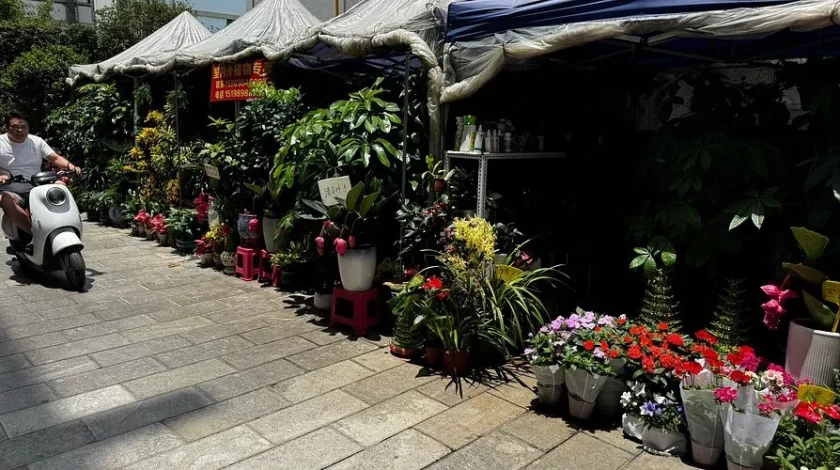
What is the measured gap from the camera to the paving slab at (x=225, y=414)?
10.4ft

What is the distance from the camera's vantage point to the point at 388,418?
3324mm

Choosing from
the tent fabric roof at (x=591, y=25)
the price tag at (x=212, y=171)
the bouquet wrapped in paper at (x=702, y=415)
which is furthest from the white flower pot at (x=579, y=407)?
the price tag at (x=212, y=171)

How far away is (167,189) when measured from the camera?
8070 millimetres

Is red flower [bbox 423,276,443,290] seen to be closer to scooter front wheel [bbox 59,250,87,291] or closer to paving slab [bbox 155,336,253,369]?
paving slab [bbox 155,336,253,369]

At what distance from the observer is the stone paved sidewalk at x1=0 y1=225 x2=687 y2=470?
2.94m

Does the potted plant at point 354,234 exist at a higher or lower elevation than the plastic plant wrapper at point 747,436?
higher

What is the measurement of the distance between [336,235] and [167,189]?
14.7 ft

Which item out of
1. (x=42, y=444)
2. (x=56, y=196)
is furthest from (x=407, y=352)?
(x=56, y=196)

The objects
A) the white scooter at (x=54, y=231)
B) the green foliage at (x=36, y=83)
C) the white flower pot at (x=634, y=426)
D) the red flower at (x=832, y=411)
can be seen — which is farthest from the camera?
the green foliage at (x=36, y=83)

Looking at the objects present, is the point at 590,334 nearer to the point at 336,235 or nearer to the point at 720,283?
the point at 720,283

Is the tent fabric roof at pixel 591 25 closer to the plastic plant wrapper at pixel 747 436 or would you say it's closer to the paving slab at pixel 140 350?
the plastic plant wrapper at pixel 747 436

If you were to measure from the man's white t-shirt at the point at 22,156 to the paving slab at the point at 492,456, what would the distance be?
5122mm

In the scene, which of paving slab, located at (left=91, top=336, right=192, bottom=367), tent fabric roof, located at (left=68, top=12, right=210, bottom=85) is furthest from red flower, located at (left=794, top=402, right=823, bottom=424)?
tent fabric roof, located at (left=68, top=12, right=210, bottom=85)

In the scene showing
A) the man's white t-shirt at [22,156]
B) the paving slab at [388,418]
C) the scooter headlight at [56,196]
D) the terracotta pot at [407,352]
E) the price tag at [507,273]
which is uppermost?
the man's white t-shirt at [22,156]
